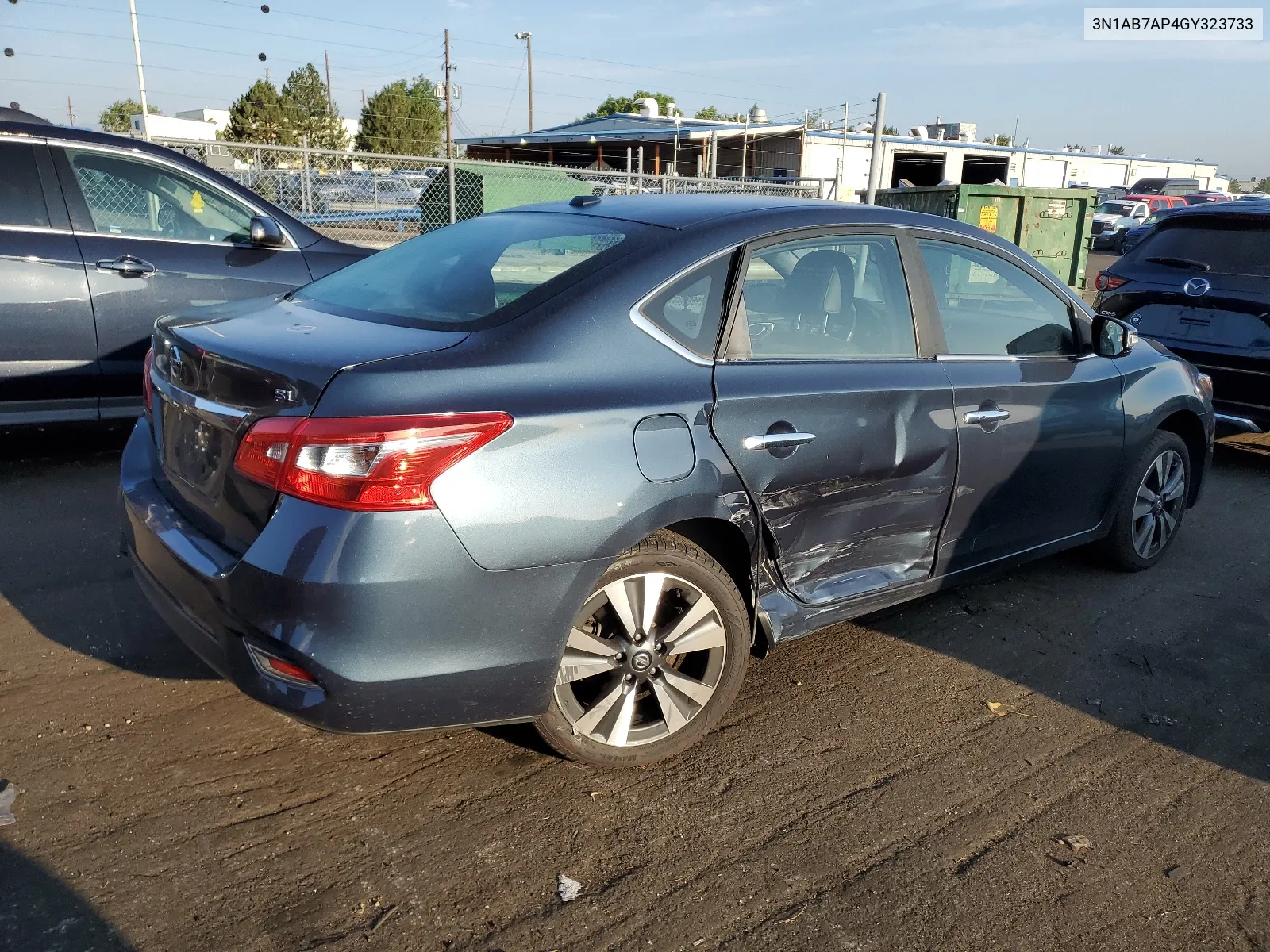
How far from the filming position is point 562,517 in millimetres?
2609

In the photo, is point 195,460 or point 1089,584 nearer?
point 195,460

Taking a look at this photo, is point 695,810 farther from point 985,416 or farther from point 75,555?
point 75,555

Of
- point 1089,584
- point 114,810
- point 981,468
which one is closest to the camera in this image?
point 114,810

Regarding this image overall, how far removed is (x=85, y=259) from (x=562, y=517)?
4028 mm

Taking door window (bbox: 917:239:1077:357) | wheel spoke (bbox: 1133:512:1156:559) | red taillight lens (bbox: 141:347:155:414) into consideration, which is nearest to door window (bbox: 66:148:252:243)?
red taillight lens (bbox: 141:347:155:414)

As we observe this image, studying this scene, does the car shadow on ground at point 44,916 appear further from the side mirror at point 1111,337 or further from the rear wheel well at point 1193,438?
the rear wheel well at point 1193,438

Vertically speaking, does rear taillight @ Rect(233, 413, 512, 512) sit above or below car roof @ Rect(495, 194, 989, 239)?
below

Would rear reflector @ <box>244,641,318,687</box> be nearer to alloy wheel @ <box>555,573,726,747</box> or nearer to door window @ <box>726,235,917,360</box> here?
alloy wheel @ <box>555,573,726,747</box>

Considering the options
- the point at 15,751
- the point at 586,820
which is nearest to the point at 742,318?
the point at 586,820

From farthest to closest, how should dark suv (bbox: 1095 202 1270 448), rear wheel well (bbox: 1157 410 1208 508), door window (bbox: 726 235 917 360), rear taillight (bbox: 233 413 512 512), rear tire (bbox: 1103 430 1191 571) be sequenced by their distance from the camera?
dark suv (bbox: 1095 202 1270 448)
rear wheel well (bbox: 1157 410 1208 508)
rear tire (bbox: 1103 430 1191 571)
door window (bbox: 726 235 917 360)
rear taillight (bbox: 233 413 512 512)

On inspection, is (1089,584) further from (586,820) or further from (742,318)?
(586,820)

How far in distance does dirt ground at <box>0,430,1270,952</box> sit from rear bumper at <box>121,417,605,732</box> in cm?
40

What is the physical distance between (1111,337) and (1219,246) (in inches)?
126

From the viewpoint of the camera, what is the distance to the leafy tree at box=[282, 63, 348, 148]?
5428 cm
